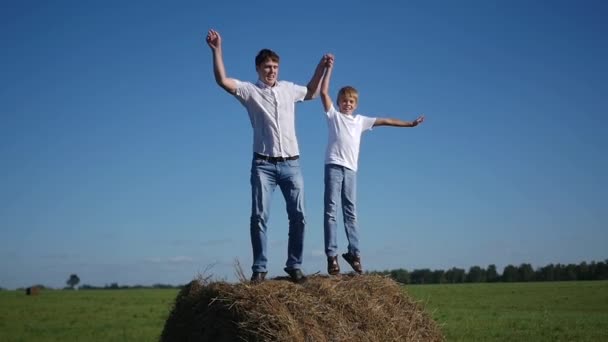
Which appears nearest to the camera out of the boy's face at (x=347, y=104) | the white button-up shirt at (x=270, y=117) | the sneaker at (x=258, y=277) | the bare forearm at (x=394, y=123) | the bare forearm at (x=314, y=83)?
the sneaker at (x=258, y=277)

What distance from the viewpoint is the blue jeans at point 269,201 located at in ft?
23.3

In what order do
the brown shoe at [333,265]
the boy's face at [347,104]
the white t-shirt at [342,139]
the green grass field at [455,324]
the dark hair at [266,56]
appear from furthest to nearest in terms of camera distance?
1. the green grass field at [455,324]
2. the boy's face at [347,104]
3. the white t-shirt at [342,139]
4. the brown shoe at [333,265]
5. the dark hair at [266,56]

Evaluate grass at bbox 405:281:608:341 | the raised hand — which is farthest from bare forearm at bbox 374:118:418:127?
grass at bbox 405:281:608:341

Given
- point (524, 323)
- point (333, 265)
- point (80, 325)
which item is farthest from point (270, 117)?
point (80, 325)

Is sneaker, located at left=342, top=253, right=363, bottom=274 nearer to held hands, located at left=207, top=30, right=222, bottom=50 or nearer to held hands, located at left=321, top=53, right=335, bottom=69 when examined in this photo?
held hands, located at left=321, top=53, right=335, bottom=69

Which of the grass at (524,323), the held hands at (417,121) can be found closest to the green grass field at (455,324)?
the grass at (524,323)

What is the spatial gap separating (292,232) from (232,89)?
5.59ft

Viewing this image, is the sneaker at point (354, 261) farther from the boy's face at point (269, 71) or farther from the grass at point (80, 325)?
the grass at point (80, 325)

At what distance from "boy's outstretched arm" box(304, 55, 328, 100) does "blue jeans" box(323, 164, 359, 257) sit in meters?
1.02

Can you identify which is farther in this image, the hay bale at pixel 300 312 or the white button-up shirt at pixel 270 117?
the white button-up shirt at pixel 270 117

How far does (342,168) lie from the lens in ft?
27.4

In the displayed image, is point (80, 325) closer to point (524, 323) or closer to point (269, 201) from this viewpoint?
point (524, 323)

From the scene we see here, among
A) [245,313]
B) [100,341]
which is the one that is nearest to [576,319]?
[100,341]

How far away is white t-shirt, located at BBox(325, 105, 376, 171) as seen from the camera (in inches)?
330
